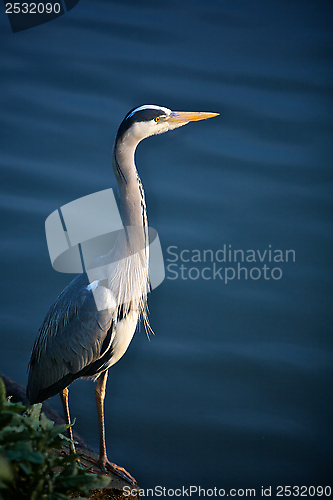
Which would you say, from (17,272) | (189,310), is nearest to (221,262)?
(189,310)

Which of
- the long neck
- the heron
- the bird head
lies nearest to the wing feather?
the heron

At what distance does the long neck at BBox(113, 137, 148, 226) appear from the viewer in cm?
168

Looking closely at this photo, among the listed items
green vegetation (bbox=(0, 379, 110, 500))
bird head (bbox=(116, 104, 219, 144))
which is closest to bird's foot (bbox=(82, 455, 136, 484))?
green vegetation (bbox=(0, 379, 110, 500))

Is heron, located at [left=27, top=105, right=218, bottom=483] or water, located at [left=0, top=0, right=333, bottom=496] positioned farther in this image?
water, located at [left=0, top=0, right=333, bottom=496]

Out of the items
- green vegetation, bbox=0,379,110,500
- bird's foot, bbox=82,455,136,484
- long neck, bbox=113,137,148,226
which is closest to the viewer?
green vegetation, bbox=0,379,110,500

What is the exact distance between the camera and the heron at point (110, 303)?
170cm

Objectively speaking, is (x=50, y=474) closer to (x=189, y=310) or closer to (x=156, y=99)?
(x=189, y=310)

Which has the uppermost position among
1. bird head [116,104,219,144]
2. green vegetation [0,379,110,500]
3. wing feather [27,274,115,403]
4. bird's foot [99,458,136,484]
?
bird head [116,104,219,144]

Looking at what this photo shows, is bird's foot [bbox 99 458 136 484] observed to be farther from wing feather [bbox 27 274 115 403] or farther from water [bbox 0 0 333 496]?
wing feather [bbox 27 274 115 403]

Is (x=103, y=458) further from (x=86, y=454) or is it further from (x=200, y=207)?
(x=200, y=207)

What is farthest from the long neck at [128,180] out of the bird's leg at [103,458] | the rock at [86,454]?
the rock at [86,454]

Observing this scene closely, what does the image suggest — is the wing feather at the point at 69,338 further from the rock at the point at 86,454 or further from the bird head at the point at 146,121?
the bird head at the point at 146,121

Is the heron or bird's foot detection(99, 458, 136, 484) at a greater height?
the heron

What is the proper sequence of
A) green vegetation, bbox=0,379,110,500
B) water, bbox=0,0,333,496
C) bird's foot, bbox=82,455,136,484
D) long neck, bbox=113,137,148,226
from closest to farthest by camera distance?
green vegetation, bbox=0,379,110,500 → long neck, bbox=113,137,148,226 → bird's foot, bbox=82,455,136,484 → water, bbox=0,0,333,496
